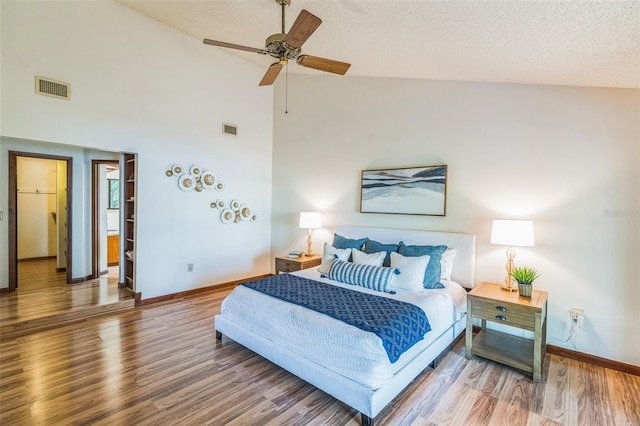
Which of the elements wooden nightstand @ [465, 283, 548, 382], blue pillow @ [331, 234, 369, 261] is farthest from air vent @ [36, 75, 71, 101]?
wooden nightstand @ [465, 283, 548, 382]

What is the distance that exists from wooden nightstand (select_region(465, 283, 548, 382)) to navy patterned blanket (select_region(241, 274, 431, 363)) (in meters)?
0.71

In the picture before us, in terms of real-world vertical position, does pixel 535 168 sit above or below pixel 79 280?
above

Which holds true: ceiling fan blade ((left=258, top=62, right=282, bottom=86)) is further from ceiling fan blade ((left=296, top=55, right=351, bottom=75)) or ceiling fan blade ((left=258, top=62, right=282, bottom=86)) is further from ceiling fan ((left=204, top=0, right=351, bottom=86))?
ceiling fan blade ((left=296, top=55, right=351, bottom=75))

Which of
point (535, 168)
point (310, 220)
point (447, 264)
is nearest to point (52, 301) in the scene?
point (310, 220)

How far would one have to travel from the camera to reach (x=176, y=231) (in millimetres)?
4551

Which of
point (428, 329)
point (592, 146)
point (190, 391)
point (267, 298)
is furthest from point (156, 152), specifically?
point (592, 146)

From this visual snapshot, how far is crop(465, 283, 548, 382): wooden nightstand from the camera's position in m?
2.59

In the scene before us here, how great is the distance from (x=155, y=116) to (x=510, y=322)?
4.91m

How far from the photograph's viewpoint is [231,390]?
2.42 m

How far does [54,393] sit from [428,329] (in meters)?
3.00

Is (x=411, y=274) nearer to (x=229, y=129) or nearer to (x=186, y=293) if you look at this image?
(x=186, y=293)

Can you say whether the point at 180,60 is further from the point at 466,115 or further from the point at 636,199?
the point at 636,199

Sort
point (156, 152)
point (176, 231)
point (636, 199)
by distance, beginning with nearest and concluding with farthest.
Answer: point (636, 199) → point (156, 152) → point (176, 231)

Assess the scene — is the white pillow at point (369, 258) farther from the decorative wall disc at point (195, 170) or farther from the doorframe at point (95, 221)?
the doorframe at point (95, 221)
